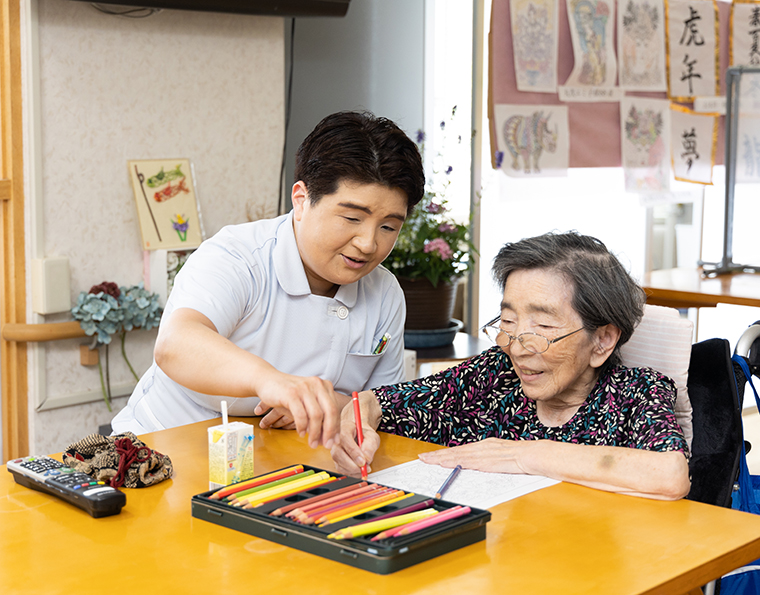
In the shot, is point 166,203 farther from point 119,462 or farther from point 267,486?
point 267,486

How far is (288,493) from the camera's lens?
44.8 inches

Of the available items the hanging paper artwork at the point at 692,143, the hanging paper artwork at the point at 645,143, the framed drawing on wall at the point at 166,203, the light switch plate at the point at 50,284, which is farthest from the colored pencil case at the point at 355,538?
the hanging paper artwork at the point at 692,143

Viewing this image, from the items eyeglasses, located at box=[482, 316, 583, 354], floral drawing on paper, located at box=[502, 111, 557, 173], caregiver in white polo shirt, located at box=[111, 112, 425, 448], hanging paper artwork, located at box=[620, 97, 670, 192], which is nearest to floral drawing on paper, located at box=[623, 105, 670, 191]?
hanging paper artwork, located at box=[620, 97, 670, 192]

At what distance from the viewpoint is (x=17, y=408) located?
104 inches

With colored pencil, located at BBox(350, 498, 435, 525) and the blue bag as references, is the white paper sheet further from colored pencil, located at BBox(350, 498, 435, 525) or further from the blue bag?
the blue bag

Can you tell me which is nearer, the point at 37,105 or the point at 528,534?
the point at 528,534

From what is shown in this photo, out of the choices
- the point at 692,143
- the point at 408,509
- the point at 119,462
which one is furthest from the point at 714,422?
the point at 692,143

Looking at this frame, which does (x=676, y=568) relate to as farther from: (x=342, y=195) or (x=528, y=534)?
(x=342, y=195)

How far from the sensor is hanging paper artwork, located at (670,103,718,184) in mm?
4711

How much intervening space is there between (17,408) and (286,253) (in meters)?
1.36

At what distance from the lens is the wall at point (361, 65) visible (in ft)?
11.5

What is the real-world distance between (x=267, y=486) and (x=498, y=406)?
2.32 feet

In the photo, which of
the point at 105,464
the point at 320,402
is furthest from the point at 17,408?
the point at 320,402

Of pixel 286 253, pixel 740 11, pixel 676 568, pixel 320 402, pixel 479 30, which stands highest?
pixel 740 11
